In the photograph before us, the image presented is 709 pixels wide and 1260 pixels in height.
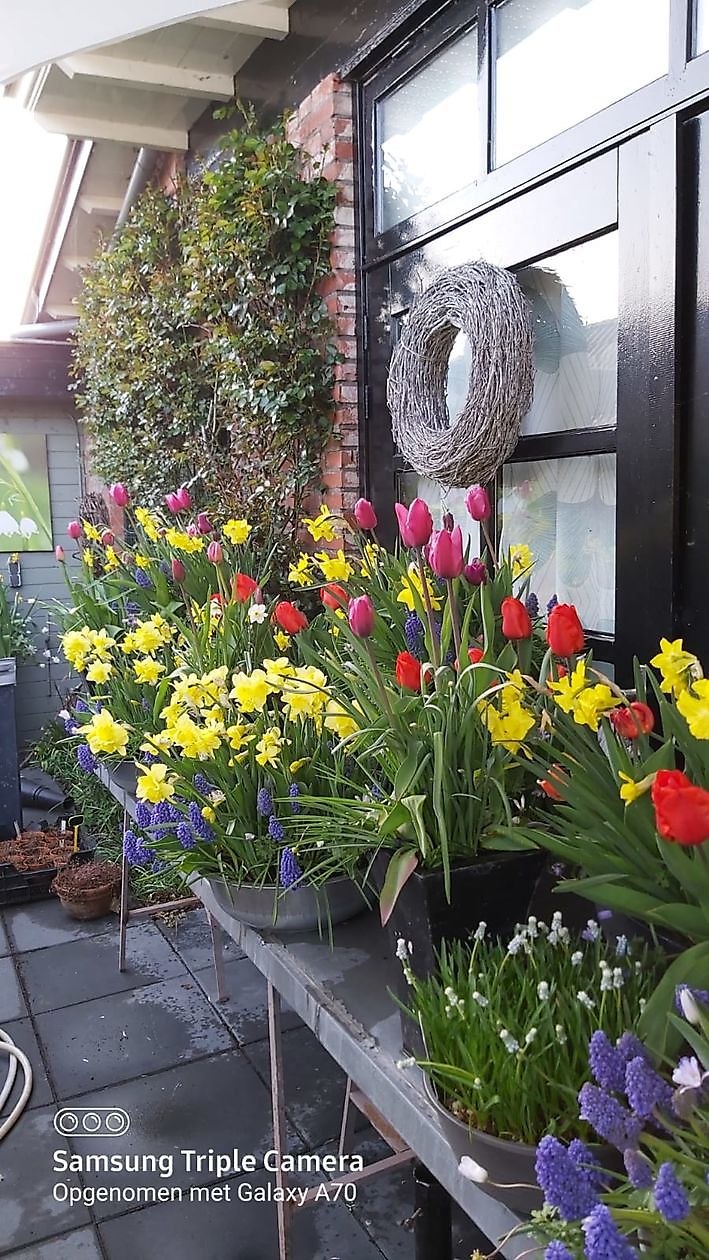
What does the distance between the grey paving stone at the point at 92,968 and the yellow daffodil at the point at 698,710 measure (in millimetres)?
2660

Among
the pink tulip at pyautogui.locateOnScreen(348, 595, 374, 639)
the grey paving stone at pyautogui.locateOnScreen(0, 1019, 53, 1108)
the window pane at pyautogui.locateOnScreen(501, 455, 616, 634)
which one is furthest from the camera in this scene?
the grey paving stone at pyautogui.locateOnScreen(0, 1019, 53, 1108)

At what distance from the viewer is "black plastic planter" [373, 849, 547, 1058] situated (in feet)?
4.06

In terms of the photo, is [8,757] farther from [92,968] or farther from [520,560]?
[520,560]

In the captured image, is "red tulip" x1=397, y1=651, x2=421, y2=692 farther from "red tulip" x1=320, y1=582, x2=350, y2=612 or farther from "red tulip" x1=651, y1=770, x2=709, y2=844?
"red tulip" x1=651, y1=770, x2=709, y2=844

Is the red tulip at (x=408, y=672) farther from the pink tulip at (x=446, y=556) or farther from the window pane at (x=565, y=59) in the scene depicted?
the window pane at (x=565, y=59)

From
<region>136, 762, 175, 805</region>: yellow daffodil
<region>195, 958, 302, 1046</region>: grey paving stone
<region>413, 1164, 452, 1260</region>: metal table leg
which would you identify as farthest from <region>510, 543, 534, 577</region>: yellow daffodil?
<region>195, 958, 302, 1046</region>: grey paving stone

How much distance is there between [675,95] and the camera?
6.07 ft

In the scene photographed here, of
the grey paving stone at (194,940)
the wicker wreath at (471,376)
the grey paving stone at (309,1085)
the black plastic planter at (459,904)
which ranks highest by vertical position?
the wicker wreath at (471,376)

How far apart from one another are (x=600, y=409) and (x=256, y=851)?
1.35 m

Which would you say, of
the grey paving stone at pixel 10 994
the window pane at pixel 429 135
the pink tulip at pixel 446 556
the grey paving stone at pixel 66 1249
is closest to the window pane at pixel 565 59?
the window pane at pixel 429 135

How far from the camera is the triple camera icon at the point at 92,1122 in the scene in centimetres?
237

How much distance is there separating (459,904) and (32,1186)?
1.63m

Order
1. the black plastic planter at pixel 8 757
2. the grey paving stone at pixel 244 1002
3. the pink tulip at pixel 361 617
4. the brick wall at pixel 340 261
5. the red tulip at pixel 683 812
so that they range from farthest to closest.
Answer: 1. the black plastic planter at pixel 8 757
2. the brick wall at pixel 340 261
3. the grey paving stone at pixel 244 1002
4. the pink tulip at pixel 361 617
5. the red tulip at pixel 683 812

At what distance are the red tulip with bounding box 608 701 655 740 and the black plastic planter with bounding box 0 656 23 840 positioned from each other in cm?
363
